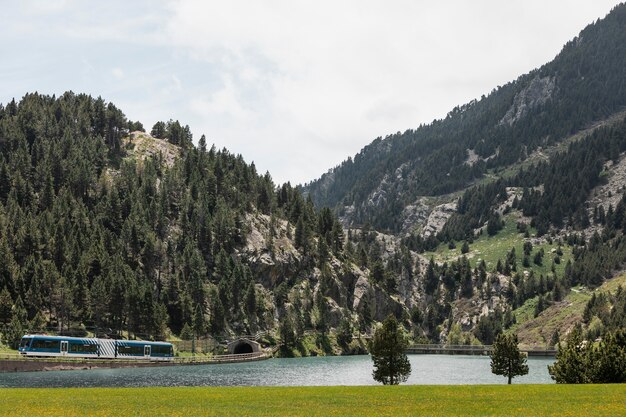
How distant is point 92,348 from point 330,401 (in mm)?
122841

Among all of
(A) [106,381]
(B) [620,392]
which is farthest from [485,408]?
(A) [106,381]

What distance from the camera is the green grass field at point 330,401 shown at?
4503cm

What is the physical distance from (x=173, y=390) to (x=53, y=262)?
14225 centimetres

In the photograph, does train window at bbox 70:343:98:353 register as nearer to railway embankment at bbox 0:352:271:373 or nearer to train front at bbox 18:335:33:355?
railway embankment at bbox 0:352:271:373

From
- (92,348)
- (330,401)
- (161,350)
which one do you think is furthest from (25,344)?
(330,401)

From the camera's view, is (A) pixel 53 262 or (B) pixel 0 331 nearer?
(B) pixel 0 331

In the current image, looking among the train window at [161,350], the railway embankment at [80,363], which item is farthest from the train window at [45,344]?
the train window at [161,350]

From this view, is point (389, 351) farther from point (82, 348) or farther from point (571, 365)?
point (82, 348)

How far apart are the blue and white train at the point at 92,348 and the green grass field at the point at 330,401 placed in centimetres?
9020

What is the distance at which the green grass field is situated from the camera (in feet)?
148

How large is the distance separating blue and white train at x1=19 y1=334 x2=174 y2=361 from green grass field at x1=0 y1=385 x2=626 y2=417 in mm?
90195

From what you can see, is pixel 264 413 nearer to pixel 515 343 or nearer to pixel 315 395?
pixel 315 395

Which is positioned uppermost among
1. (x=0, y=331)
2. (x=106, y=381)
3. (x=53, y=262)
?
(x=53, y=262)

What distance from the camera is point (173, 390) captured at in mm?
63688
